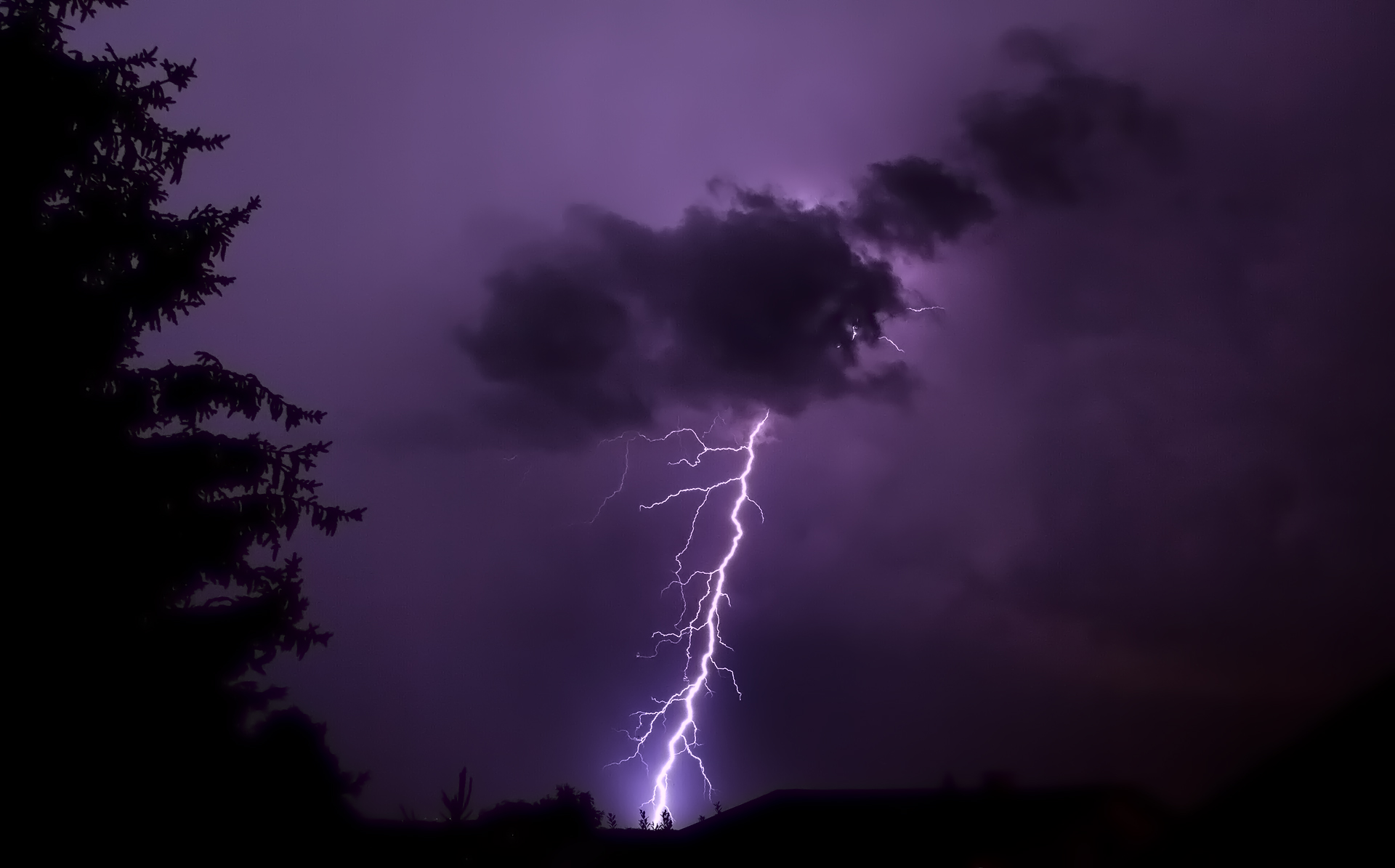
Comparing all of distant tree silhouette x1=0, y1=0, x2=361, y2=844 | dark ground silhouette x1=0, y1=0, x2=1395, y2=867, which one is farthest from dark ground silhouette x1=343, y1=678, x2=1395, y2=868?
distant tree silhouette x1=0, y1=0, x2=361, y2=844

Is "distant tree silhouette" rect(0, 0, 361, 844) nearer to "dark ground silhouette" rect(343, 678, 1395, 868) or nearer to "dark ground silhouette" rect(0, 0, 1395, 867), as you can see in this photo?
"dark ground silhouette" rect(0, 0, 1395, 867)

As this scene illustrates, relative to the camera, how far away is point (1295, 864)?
5.57m

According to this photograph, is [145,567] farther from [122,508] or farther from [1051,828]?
[1051,828]

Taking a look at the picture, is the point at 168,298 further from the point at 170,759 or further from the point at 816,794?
the point at 816,794

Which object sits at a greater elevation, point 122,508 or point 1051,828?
point 122,508

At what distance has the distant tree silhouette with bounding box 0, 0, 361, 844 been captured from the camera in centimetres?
545

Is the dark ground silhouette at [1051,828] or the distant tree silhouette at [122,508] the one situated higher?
the distant tree silhouette at [122,508]

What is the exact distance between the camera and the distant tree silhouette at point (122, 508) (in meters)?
5.45

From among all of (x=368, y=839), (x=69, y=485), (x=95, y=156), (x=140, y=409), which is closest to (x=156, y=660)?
(x=69, y=485)

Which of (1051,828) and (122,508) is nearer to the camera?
(122,508)

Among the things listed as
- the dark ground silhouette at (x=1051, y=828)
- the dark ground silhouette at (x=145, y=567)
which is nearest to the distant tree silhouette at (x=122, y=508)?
the dark ground silhouette at (x=145, y=567)

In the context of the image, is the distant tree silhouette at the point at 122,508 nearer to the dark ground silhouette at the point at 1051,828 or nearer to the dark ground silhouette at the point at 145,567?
the dark ground silhouette at the point at 145,567

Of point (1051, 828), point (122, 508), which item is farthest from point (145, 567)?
point (1051, 828)

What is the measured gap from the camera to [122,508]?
5961mm
